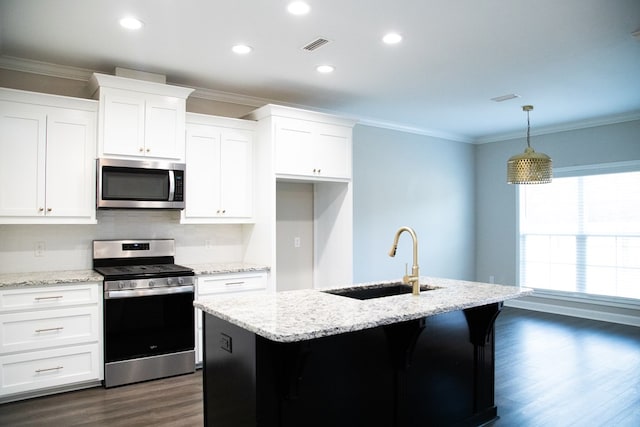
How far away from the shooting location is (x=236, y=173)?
14.3 ft

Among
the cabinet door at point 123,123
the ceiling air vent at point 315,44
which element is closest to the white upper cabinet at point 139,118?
the cabinet door at point 123,123

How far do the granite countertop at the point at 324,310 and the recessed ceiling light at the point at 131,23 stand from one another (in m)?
1.87

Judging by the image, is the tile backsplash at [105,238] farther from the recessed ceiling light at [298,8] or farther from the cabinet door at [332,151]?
the recessed ceiling light at [298,8]

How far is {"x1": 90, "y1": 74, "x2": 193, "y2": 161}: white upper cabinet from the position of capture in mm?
3594

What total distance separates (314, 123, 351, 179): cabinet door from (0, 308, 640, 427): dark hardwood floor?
233cm

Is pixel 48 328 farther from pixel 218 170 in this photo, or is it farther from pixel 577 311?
pixel 577 311

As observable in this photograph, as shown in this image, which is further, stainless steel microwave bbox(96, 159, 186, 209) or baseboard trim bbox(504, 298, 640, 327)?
baseboard trim bbox(504, 298, 640, 327)

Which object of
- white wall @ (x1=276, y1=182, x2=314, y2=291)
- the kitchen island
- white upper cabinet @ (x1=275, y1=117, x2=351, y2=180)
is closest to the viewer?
the kitchen island

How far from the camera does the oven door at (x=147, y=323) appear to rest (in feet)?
11.4

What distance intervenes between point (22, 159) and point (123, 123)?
2.52 ft

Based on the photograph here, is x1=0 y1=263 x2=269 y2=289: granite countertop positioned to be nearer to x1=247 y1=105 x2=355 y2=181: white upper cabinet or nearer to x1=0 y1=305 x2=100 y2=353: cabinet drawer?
x1=0 y1=305 x2=100 y2=353: cabinet drawer

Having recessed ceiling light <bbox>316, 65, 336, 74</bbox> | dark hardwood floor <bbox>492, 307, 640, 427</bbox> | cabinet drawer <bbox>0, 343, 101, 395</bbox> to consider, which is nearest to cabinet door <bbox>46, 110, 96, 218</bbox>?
cabinet drawer <bbox>0, 343, 101, 395</bbox>

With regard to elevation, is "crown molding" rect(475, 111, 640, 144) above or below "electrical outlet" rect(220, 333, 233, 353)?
above

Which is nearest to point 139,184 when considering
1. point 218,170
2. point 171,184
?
point 171,184
